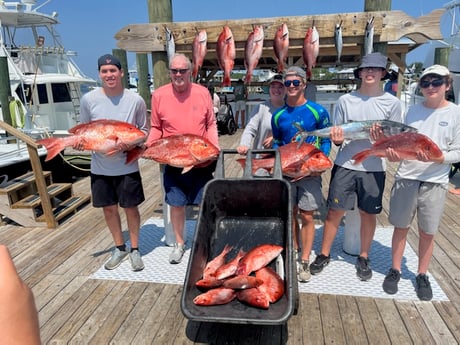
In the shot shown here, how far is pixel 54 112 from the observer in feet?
44.7

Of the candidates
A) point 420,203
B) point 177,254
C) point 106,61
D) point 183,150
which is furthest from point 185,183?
point 420,203

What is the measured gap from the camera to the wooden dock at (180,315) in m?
2.43

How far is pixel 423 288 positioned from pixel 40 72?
50.1 ft

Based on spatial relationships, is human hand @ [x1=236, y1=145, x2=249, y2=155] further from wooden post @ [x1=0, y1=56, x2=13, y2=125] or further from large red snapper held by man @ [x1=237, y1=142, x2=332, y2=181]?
wooden post @ [x1=0, y1=56, x2=13, y2=125]

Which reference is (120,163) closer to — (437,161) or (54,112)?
(437,161)

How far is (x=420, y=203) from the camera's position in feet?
8.81

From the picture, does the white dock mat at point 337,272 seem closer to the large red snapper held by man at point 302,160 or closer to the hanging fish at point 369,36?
the large red snapper held by man at point 302,160

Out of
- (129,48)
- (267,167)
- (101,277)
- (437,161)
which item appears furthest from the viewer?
(129,48)

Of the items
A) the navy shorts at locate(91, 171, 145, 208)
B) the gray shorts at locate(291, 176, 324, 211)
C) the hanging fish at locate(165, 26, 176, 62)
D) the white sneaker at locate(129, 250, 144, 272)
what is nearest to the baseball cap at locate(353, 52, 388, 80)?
the gray shorts at locate(291, 176, 324, 211)

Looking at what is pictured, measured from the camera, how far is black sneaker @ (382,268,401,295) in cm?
289

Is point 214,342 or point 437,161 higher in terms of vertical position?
point 437,161

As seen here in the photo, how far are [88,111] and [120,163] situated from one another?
555 mm

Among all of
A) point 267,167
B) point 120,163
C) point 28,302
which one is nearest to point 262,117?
point 267,167

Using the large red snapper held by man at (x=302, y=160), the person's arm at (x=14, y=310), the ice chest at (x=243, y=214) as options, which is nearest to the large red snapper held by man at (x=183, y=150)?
the ice chest at (x=243, y=214)
